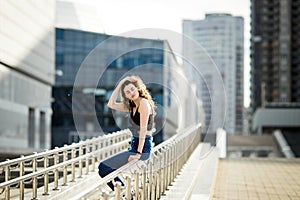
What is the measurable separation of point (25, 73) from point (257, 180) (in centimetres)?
2100

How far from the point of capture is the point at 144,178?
599 centimetres

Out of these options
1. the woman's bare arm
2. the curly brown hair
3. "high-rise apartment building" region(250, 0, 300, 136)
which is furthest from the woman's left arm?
"high-rise apartment building" region(250, 0, 300, 136)

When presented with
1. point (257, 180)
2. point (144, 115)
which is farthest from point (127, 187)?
point (257, 180)

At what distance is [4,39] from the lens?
25734mm

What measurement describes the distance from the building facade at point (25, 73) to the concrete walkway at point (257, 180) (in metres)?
10.4

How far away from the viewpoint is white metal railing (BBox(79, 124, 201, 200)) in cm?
455

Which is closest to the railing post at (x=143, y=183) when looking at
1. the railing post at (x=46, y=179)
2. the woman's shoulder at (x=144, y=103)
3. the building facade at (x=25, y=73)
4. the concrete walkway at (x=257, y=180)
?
the woman's shoulder at (x=144, y=103)

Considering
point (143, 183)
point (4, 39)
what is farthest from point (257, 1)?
point (143, 183)

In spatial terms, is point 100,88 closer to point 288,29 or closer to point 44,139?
point 44,139

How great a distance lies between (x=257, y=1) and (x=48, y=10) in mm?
68726

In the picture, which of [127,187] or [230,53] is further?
[230,53]

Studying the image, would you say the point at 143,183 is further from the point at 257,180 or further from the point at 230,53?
the point at 230,53

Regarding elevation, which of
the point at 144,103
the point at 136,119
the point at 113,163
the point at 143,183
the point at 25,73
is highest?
the point at 25,73

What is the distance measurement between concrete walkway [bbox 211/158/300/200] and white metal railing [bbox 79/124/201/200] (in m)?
1.10
